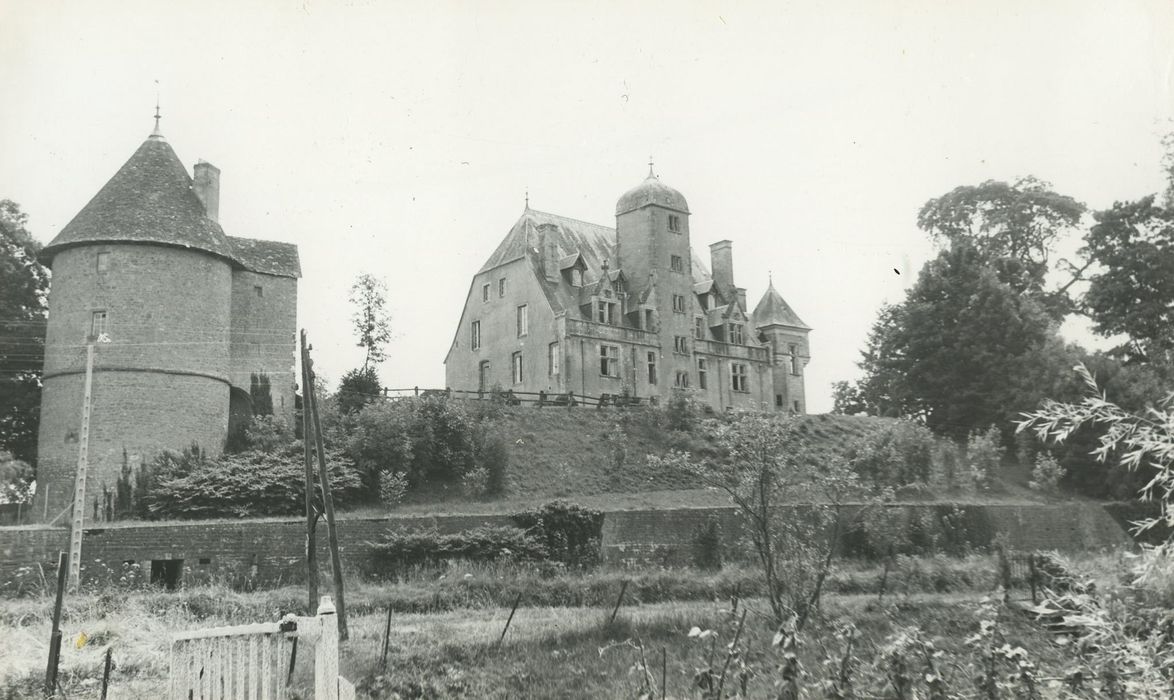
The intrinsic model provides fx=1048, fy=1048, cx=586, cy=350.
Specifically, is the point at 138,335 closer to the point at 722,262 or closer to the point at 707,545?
the point at 707,545

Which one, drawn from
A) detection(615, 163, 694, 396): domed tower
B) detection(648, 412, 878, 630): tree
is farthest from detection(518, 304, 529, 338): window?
detection(648, 412, 878, 630): tree

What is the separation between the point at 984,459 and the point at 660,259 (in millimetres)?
16712

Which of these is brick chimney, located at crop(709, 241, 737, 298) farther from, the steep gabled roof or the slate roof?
the steep gabled roof

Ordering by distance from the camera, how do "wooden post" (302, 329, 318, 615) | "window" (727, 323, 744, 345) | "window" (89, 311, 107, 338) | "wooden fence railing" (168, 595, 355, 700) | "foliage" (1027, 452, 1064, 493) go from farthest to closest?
"window" (727, 323, 744, 345) < "foliage" (1027, 452, 1064, 493) < "window" (89, 311, 107, 338) < "wooden post" (302, 329, 318, 615) < "wooden fence railing" (168, 595, 355, 700)

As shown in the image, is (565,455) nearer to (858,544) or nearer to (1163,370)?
(858,544)

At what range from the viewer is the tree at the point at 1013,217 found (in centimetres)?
5244

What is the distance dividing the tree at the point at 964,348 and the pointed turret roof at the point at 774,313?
23.8 feet

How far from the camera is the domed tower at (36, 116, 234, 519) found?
1268 inches

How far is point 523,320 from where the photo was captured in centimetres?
4619

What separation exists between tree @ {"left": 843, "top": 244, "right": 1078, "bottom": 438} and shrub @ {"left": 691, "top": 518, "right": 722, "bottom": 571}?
783 inches

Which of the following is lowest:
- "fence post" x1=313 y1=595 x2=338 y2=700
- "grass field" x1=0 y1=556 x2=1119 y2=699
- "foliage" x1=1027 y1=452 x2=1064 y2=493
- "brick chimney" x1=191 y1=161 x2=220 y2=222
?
"grass field" x1=0 y1=556 x2=1119 y2=699

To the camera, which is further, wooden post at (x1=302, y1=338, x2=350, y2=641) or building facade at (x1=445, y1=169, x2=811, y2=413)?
building facade at (x1=445, y1=169, x2=811, y2=413)

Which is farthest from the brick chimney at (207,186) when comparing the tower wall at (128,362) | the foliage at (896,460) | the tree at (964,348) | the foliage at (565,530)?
the tree at (964,348)

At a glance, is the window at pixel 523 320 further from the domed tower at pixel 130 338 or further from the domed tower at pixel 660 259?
the domed tower at pixel 130 338
